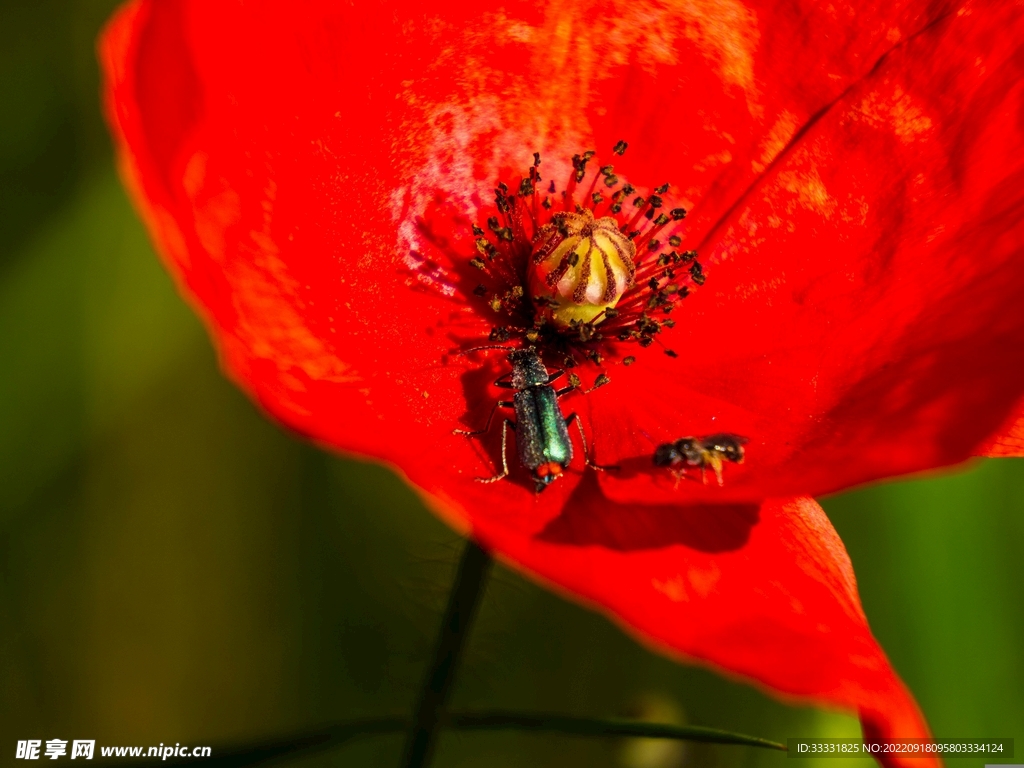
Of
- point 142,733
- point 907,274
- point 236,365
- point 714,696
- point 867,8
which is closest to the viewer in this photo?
point 236,365

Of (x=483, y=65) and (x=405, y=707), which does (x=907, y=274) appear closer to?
(x=483, y=65)

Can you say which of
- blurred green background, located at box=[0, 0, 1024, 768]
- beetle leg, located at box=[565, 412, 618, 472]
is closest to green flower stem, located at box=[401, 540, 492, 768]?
beetle leg, located at box=[565, 412, 618, 472]

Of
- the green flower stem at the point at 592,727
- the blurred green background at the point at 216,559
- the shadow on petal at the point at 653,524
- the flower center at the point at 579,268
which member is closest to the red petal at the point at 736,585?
the shadow on petal at the point at 653,524

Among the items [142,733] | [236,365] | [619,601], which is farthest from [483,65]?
[142,733]

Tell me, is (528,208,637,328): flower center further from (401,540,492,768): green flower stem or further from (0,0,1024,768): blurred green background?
(0,0,1024,768): blurred green background

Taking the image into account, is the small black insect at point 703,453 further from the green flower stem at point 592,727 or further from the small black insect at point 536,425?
the green flower stem at point 592,727

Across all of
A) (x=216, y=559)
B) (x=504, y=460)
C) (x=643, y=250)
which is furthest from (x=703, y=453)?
(x=216, y=559)

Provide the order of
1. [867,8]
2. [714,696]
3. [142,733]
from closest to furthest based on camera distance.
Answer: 1. [867,8]
2. [142,733]
3. [714,696]

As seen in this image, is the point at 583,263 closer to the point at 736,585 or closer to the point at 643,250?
the point at 643,250
